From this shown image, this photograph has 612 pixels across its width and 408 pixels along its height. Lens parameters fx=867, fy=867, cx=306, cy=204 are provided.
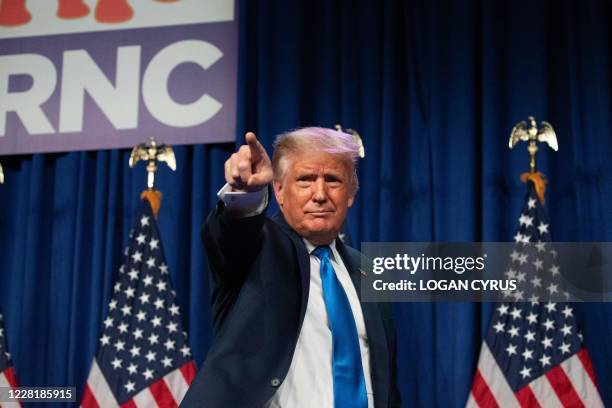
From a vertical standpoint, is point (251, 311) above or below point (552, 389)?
above

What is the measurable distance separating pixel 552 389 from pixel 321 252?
168 centimetres

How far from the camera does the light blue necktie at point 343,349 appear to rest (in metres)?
1.93

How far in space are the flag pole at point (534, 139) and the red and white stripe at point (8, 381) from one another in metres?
2.47

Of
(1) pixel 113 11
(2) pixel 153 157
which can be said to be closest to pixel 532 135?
(2) pixel 153 157

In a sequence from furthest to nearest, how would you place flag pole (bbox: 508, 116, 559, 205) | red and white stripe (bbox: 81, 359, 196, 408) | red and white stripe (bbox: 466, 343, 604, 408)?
red and white stripe (bbox: 81, 359, 196, 408), flag pole (bbox: 508, 116, 559, 205), red and white stripe (bbox: 466, 343, 604, 408)

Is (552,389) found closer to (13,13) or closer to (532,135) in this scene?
(532,135)

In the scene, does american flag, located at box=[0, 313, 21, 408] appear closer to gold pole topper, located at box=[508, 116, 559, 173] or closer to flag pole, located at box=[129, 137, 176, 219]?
flag pole, located at box=[129, 137, 176, 219]

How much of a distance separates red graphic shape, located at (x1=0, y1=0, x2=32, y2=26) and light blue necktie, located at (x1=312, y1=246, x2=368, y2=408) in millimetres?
3442

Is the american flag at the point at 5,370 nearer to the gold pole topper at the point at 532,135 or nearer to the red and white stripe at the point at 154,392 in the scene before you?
the red and white stripe at the point at 154,392

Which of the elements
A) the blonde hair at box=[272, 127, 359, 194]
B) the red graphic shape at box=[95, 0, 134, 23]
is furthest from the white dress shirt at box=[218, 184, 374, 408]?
the red graphic shape at box=[95, 0, 134, 23]

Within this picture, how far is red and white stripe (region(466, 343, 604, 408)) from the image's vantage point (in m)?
3.39

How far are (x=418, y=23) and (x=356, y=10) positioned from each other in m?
0.34

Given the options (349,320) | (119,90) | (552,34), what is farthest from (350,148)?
(119,90)

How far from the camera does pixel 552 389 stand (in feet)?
11.2
